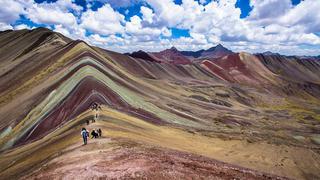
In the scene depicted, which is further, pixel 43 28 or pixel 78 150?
pixel 43 28

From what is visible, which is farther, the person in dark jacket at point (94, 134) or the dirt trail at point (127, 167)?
the person in dark jacket at point (94, 134)

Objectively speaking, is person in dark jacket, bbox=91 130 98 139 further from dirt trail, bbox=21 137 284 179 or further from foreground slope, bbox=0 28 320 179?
dirt trail, bbox=21 137 284 179

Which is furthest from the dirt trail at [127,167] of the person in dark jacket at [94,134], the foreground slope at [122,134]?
the person in dark jacket at [94,134]

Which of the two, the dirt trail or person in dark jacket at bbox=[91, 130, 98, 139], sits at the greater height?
person in dark jacket at bbox=[91, 130, 98, 139]

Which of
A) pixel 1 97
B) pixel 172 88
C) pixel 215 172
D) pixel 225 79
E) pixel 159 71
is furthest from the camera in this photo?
pixel 225 79

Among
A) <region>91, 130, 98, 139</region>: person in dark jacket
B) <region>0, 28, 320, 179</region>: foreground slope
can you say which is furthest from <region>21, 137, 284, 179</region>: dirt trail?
<region>91, 130, 98, 139</region>: person in dark jacket

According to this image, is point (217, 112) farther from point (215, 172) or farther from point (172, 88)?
point (215, 172)

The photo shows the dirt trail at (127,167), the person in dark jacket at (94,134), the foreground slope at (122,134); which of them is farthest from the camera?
the person in dark jacket at (94,134)

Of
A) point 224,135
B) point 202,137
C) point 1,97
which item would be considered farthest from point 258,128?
point 1,97

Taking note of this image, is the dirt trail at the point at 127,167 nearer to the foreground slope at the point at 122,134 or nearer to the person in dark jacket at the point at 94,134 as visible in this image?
the foreground slope at the point at 122,134

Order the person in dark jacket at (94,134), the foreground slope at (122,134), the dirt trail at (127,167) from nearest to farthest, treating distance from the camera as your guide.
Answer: the dirt trail at (127,167), the foreground slope at (122,134), the person in dark jacket at (94,134)

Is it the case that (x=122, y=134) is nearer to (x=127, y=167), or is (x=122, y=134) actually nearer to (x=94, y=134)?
(x=94, y=134)
